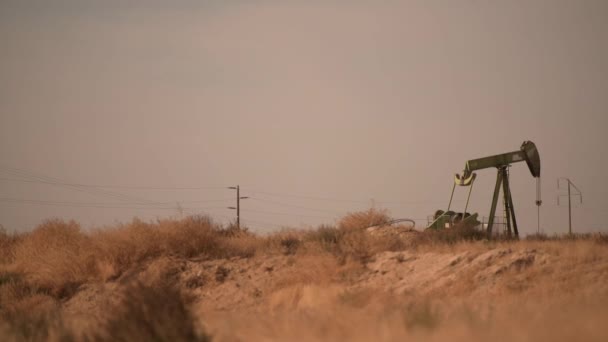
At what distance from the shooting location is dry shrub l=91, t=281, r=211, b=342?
9461 mm

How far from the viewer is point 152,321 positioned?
395 inches

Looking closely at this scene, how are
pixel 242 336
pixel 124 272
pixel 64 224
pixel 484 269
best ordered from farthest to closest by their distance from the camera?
pixel 64 224
pixel 124 272
pixel 484 269
pixel 242 336

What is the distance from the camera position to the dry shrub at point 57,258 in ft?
70.6

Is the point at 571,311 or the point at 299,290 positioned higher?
the point at 571,311

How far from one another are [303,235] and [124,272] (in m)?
6.94

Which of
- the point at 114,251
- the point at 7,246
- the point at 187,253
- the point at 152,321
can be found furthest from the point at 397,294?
the point at 7,246

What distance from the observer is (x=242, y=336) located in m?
9.88

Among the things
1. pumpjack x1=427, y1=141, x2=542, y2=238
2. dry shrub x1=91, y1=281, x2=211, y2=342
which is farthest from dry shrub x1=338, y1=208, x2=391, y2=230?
dry shrub x1=91, y1=281, x2=211, y2=342

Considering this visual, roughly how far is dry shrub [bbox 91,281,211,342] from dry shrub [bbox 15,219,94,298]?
38.7 feet

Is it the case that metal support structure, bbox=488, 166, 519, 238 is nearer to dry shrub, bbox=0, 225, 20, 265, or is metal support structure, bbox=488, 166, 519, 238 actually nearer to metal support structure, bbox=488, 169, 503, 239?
metal support structure, bbox=488, 169, 503, 239

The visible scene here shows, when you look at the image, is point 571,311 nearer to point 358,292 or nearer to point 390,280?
point 358,292

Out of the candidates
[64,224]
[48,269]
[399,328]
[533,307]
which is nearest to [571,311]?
[533,307]

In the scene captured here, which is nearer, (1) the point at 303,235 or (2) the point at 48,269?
(2) the point at 48,269

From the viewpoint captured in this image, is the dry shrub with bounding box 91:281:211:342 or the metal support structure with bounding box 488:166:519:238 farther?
the metal support structure with bounding box 488:166:519:238
